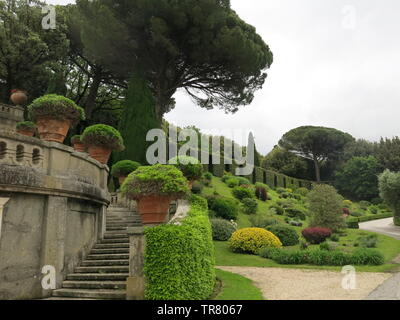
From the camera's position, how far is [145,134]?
68.8ft

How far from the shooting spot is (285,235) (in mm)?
17969

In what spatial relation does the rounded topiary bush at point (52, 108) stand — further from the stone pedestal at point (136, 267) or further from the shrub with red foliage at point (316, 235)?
the shrub with red foliage at point (316, 235)

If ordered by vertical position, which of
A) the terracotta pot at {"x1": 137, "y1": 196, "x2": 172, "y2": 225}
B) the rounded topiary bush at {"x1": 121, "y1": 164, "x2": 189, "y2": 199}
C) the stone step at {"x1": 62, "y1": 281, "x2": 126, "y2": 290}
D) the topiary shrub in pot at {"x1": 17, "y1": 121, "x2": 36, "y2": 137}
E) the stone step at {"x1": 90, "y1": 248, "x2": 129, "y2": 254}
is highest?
the topiary shrub in pot at {"x1": 17, "y1": 121, "x2": 36, "y2": 137}

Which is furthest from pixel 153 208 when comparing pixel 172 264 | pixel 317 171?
pixel 317 171

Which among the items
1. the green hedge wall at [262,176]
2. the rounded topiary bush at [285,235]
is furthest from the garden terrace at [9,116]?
the green hedge wall at [262,176]

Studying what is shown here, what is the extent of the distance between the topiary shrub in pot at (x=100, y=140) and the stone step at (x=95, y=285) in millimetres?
6665

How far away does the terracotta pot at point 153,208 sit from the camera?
9.36 metres

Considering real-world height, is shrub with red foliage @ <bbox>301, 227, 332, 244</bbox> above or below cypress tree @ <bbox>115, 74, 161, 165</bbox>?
below

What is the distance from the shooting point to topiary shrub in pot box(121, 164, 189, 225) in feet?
29.7

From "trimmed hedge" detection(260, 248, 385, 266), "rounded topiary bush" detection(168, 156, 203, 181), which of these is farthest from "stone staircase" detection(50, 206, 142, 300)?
"trimmed hedge" detection(260, 248, 385, 266)

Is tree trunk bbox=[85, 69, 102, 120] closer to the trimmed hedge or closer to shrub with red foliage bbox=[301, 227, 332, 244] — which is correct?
shrub with red foliage bbox=[301, 227, 332, 244]

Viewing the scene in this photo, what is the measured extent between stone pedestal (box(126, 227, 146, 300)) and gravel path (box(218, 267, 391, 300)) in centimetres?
324

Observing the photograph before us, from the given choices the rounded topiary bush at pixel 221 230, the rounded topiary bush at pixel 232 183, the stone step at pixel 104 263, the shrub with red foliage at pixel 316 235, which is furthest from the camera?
the rounded topiary bush at pixel 232 183

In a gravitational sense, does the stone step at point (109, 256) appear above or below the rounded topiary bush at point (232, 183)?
below
